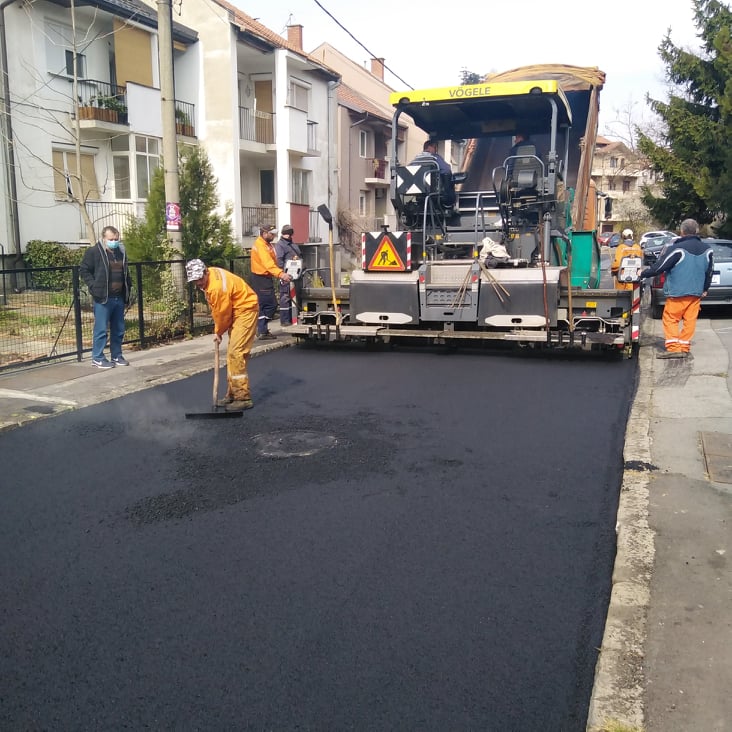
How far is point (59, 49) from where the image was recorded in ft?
63.0

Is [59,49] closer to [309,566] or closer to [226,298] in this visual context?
[226,298]

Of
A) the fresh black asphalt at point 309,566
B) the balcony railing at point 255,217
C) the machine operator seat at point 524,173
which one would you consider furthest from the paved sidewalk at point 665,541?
the balcony railing at point 255,217

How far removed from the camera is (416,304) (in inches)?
392

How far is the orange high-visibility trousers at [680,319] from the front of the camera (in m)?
10.1

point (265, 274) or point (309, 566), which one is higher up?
point (265, 274)

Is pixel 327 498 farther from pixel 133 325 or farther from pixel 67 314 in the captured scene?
pixel 133 325

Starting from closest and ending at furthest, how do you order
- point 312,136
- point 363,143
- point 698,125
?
1. point 698,125
2. point 312,136
3. point 363,143

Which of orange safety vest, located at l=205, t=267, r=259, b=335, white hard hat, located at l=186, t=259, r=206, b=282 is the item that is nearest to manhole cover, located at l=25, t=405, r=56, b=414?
orange safety vest, located at l=205, t=267, r=259, b=335

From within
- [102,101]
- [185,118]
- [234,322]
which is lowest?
[234,322]

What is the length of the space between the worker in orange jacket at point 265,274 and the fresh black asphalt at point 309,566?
463cm

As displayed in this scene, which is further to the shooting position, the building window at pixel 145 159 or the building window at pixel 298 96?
the building window at pixel 298 96

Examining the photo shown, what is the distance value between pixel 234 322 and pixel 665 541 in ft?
15.0

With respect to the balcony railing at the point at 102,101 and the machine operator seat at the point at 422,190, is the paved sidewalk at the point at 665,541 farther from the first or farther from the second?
the balcony railing at the point at 102,101

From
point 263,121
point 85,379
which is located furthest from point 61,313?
point 263,121
